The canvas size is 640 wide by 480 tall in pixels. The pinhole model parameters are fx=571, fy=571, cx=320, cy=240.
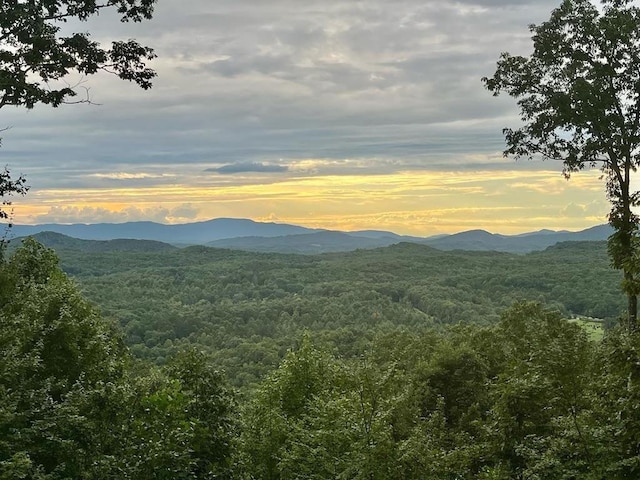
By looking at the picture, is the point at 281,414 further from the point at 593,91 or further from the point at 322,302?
the point at 322,302

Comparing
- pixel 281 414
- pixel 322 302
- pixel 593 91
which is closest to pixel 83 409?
pixel 281 414

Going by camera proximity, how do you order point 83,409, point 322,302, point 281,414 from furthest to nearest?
1. point 322,302
2. point 281,414
3. point 83,409

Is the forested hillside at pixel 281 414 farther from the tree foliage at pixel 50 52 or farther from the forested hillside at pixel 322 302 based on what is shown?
the forested hillside at pixel 322 302

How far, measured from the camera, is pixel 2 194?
14000 mm

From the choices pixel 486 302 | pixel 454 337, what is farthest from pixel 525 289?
pixel 454 337

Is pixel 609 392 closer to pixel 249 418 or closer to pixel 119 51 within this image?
pixel 249 418

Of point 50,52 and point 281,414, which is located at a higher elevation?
point 50,52

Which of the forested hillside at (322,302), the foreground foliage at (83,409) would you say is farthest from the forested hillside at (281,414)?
the forested hillside at (322,302)

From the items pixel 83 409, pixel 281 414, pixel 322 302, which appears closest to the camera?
pixel 83 409

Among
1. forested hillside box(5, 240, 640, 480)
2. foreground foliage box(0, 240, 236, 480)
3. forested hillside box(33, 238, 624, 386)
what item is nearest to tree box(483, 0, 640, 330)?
forested hillside box(5, 240, 640, 480)

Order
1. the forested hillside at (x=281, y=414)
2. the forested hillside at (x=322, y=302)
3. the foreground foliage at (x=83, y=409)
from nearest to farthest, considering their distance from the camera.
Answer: the forested hillside at (x=281, y=414)
the foreground foliage at (x=83, y=409)
the forested hillside at (x=322, y=302)

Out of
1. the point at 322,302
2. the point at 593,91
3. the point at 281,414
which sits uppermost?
the point at 593,91

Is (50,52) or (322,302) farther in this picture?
(322,302)

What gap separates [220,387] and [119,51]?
34.6ft
